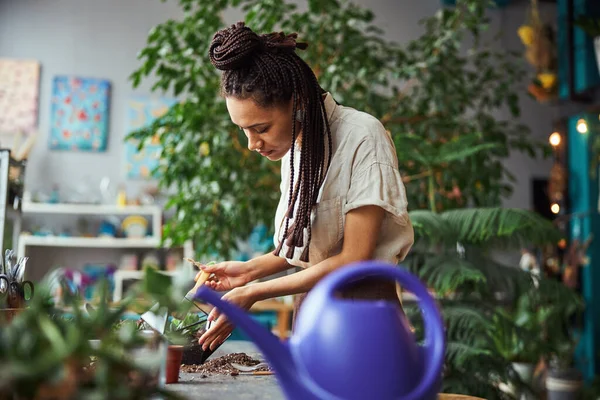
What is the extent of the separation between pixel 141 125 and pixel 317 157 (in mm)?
5032

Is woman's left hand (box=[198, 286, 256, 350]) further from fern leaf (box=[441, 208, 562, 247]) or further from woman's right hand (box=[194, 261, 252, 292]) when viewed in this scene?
fern leaf (box=[441, 208, 562, 247])

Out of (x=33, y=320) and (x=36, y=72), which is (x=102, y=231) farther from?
(x=33, y=320)

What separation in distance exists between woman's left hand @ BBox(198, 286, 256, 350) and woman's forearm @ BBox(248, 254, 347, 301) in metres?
0.02

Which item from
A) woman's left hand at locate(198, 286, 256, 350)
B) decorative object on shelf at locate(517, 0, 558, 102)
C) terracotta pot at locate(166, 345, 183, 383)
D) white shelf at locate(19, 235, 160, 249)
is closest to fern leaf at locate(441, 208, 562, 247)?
woman's left hand at locate(198, 286, 256, 350)

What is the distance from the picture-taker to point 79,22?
6.24m

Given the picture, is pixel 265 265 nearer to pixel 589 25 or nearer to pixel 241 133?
pixel 241 133

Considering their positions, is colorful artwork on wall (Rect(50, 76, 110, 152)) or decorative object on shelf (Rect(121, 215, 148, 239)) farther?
colorful artwork on wall (Rect(50, 76, 110, 152))

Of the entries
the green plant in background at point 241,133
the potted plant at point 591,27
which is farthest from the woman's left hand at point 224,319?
the potted plant at point 591,27

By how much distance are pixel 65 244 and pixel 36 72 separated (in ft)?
5.17

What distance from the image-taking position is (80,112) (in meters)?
6.18

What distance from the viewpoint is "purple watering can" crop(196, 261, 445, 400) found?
71 cm

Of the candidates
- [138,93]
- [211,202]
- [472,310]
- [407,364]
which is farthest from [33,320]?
[138,93]

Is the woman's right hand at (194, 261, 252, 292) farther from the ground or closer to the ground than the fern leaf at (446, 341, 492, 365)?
farther from the ground

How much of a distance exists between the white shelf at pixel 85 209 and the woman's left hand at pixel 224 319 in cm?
472
